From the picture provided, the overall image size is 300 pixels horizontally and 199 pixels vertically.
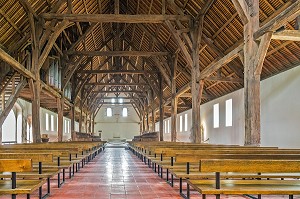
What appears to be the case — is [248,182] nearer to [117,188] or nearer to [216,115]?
[117,188]

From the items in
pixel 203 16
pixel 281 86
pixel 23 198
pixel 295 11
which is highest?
pixel 203 16

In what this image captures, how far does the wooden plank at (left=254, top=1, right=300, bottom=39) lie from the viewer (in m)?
6.88

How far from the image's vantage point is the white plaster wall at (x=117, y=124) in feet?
158

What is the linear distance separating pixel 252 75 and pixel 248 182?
4.56 m

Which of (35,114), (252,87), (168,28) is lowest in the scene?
(35,114)

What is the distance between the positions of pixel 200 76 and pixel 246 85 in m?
5.09

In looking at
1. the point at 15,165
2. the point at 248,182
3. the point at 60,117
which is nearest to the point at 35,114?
the point at 60,117

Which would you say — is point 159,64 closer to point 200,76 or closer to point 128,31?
point 128,31

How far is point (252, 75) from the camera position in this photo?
28.1ft

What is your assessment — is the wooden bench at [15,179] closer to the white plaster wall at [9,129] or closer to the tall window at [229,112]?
the tall window at [229,112]

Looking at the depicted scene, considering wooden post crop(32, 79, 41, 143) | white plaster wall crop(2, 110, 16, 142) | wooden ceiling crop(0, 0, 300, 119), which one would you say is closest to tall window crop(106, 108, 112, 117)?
white plaster wall crop(2, 110, 16, 142)

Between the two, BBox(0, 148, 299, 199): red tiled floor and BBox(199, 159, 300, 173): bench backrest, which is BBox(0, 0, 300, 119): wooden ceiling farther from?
BBox(199, 159, 300, 173): bench backrest

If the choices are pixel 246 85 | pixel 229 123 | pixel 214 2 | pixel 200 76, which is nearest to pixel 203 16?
pixel 214 2

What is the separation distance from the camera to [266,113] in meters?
14.1
